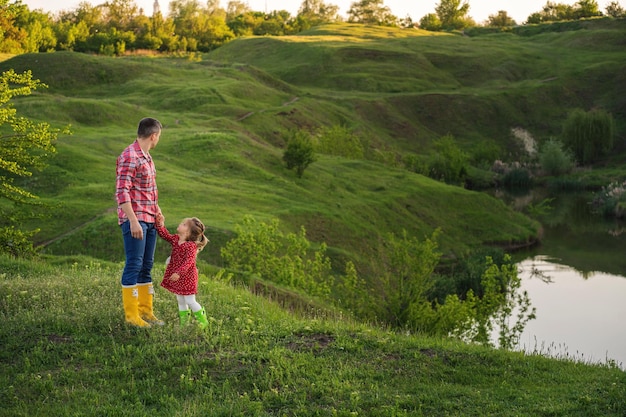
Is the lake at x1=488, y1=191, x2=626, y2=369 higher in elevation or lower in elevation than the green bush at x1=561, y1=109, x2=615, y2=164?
lower

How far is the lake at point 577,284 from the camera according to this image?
3053 cm

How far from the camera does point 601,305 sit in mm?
38250

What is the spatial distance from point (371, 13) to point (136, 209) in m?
182

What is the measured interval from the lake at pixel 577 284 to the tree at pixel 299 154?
48.6ft

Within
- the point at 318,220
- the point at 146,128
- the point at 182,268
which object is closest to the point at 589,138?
the point at 318,220

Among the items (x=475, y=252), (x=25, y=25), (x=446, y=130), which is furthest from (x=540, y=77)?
(x=475, y=252)

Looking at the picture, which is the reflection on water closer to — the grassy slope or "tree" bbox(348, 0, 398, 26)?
the grassy slope

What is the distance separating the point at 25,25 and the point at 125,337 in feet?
342

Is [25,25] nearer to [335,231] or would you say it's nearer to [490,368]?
[335,231]

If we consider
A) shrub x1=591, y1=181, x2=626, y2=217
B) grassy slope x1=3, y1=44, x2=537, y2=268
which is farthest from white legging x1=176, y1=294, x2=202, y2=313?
shrub x1=591, y1=181, x2=626, y2=217

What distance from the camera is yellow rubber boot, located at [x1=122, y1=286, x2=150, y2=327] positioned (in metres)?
12.0

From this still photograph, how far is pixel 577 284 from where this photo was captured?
43.5m

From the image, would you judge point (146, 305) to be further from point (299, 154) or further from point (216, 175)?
point (299, 154)

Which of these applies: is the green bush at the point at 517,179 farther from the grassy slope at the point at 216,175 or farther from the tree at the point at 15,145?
the tree at the point at 15,145
